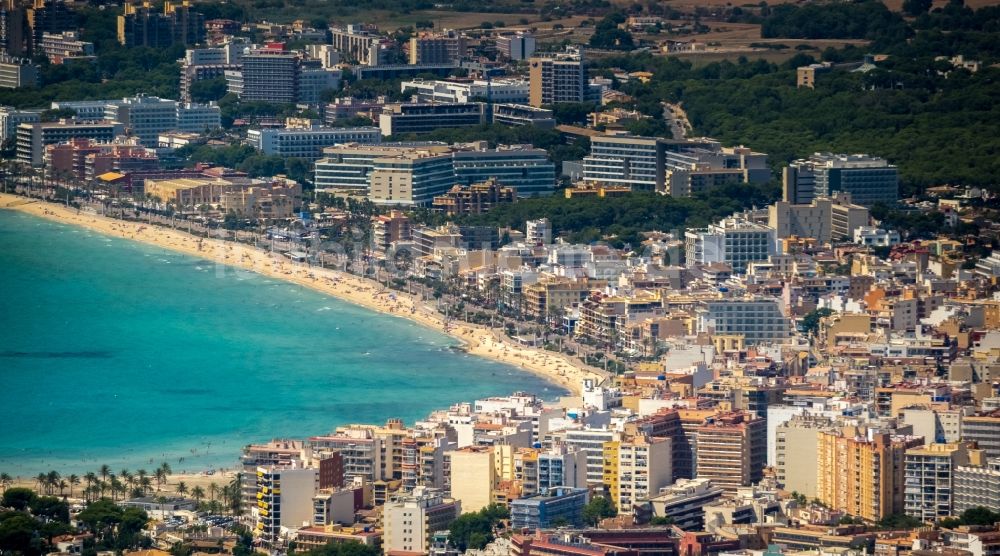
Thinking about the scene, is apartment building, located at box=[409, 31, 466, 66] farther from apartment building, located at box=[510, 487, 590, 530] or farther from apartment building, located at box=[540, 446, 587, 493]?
apartment building, located at box=[510, 487, 590, 530]

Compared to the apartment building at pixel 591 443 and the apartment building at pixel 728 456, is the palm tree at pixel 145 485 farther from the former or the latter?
the apartment building at pixel 728 456

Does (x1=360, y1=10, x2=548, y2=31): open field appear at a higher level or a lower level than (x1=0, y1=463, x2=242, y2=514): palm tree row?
higher

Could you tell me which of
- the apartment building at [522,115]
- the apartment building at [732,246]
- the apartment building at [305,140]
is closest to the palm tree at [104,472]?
the apartment building at [732,246]

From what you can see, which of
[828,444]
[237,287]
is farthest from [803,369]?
[237,287]

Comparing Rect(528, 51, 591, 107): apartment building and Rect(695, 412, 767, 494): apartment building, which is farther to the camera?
Rect(528, 51, 591, 107): apartment building

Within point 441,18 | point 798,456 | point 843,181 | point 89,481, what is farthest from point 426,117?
point 798,456

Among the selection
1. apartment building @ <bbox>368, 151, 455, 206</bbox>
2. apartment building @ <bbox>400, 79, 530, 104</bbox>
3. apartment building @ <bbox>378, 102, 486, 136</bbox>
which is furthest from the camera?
apartment building @ <bbox>400, 79, 530, 104</bbox>

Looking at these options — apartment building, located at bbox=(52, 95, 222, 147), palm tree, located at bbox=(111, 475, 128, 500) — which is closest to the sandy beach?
palm tree, located at bbox=(111, 475, 128, 500)
